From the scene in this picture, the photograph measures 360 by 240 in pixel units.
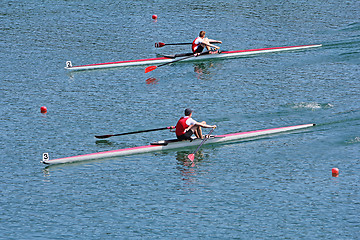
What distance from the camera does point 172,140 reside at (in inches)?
1040

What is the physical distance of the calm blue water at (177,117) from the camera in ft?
66.8

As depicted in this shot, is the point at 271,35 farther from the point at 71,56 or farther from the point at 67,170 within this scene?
the point at 67,170

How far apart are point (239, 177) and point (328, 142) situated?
4.90 m

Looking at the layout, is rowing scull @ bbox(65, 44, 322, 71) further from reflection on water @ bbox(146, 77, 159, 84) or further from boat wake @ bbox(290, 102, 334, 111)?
boat wake @ bbox(290, 102, 334, 111)

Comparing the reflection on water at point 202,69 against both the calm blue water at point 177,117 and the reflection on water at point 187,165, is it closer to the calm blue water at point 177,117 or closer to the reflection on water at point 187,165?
the calm blue water at point 177,117

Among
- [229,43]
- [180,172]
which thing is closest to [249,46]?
[229,43]

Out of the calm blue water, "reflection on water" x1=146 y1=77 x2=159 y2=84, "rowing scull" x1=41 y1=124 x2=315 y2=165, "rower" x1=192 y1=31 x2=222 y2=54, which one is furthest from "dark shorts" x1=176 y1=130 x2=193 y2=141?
"rower" x1=192 y1=31 x2=222 y2=54

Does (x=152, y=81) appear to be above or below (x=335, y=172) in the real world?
above

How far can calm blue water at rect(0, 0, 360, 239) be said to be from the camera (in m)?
20.4

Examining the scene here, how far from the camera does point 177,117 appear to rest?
2972 cm

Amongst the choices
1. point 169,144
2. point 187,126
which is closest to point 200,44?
point 187,126

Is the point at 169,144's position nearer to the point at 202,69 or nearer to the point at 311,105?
the point at 311,105

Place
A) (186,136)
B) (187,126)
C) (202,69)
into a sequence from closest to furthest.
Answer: (187,126)
(186,136)
(202,69)

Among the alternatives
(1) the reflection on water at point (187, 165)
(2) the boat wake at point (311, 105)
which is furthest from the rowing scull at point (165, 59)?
(1) the reflection on water at point (187, 165)
